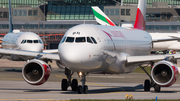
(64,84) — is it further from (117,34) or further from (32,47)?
(32,47)

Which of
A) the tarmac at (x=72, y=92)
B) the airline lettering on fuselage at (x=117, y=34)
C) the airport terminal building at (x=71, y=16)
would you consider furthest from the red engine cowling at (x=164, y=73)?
the airport terminal building at (x=71, y=16)

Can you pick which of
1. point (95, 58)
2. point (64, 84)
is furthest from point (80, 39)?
point (64, 84)

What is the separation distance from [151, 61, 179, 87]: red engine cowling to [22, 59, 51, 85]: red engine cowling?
592cm

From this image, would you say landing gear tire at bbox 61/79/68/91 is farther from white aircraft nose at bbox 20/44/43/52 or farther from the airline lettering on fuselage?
white aircraft nose at bbox 20/44/43/52

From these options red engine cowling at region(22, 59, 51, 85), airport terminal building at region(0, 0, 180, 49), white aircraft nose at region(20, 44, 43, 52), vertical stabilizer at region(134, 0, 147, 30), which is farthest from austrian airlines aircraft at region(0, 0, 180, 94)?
airport terminal building at region(0, 0, 180, 49)

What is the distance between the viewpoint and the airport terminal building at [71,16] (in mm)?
134750

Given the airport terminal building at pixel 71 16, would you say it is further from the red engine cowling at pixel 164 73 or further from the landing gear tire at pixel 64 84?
the red engine cowling at pixel 164 73

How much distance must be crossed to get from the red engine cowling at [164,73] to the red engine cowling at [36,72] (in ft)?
19.4

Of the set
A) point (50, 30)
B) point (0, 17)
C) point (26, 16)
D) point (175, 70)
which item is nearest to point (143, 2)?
point (175, 70)

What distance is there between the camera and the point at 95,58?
776 inches

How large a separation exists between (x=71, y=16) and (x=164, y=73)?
439 feet

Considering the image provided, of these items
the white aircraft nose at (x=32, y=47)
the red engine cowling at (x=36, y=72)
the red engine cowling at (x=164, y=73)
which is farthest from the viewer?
the white aircraft nose at (x=32, y=47)

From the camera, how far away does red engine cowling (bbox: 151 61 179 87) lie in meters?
20.1

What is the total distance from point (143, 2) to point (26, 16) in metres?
123
